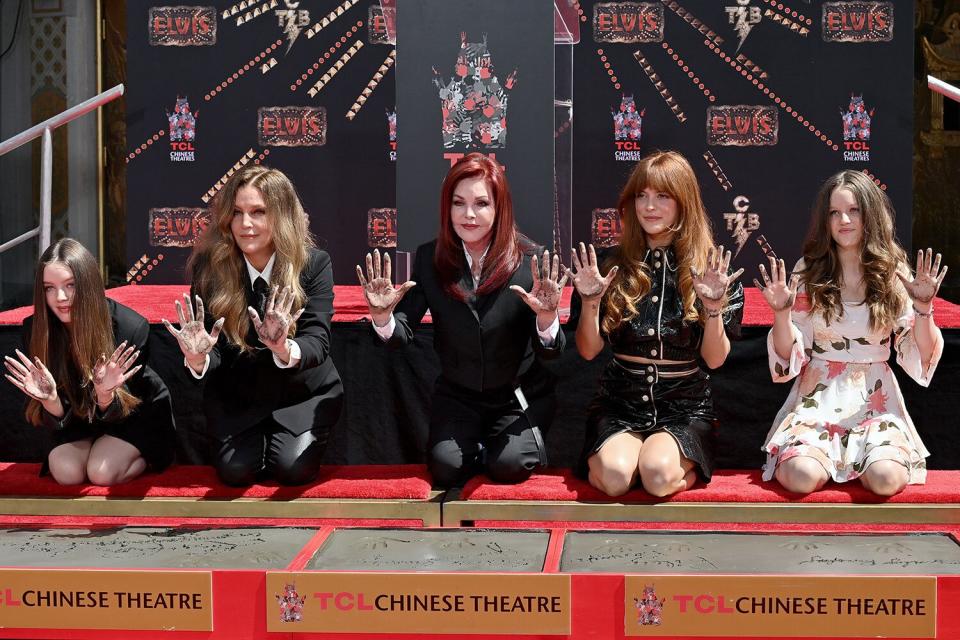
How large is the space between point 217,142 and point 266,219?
307 cm

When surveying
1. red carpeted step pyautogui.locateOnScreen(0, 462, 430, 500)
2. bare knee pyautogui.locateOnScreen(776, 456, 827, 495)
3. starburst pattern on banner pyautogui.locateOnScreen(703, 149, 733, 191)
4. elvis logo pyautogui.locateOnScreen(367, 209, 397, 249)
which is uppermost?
starburst pattern on banner pyautogui.locateOnScreen(703, 149, 733, 191)

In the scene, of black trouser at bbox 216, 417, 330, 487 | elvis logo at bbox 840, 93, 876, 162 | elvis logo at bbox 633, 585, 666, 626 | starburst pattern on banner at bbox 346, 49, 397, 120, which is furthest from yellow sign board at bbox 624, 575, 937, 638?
starburst pattern on banner at bbox 346, 49, 397, 120

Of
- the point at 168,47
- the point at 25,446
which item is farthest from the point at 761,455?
the point at 168,47

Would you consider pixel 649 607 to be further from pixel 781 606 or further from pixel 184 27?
pixel 184 27

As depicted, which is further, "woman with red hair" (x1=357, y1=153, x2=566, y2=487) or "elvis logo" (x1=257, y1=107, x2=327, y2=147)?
"elvis logo" (x1=257, y1=107, x2=327, y2=147)

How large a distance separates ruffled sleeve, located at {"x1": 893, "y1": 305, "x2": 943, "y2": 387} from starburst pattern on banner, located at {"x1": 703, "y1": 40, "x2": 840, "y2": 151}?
2.80 metres

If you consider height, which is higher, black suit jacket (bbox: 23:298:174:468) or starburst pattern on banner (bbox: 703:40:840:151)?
starburst pattern on banner (bbox: 703:40:840:151)

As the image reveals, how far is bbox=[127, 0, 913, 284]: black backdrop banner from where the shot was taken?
19.4 ft

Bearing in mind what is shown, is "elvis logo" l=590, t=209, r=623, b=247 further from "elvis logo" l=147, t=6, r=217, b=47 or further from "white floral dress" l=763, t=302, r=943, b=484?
"white floral dress" l=763, t=302, r=943, b=484

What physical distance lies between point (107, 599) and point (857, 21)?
4958 mm

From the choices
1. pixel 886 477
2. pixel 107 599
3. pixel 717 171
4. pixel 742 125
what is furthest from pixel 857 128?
pixel 107 599

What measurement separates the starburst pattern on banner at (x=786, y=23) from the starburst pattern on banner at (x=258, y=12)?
2.75 metres

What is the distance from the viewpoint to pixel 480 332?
133 inches

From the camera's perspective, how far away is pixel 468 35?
12.9 ft
